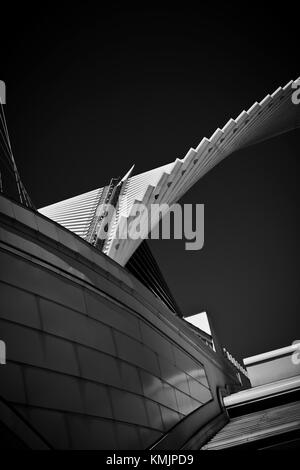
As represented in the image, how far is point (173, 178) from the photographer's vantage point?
20.7 meters

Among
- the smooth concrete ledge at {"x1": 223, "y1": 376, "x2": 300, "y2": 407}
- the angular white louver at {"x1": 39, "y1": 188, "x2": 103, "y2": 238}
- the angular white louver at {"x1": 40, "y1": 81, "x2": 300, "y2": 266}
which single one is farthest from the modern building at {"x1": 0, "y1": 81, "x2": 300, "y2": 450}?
→ the angular white louver at {"x1": 39, "y1": 188, "x2": 103, "y2": 238}

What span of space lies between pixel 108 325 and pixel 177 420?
274 centimetres

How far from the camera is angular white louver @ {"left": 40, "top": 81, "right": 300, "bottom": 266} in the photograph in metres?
19.4

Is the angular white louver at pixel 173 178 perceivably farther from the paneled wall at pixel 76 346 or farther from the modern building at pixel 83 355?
the paneled wall at pixel 76 346

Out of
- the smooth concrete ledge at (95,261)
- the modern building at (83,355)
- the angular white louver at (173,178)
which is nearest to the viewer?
the modern building at (83,355)

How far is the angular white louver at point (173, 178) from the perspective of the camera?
1944 centimetres

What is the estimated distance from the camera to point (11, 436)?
4.56 m

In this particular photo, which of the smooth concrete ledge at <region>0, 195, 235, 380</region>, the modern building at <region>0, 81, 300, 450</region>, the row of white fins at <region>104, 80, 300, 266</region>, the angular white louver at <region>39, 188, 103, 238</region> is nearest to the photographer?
the modern building at <region>0, 81, 300, 450</region>

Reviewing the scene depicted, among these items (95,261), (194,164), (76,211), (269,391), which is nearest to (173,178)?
(194,164)

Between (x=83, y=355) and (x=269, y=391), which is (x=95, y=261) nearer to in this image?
(x=83, y=355)

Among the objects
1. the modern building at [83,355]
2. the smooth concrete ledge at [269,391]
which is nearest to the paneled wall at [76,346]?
the modern building at [83,355]

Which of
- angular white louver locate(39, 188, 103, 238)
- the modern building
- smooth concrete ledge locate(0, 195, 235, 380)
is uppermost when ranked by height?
angular white louver locate(39, 188, 103, 238)

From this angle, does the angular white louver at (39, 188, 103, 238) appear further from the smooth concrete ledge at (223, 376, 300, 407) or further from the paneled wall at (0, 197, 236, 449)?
the paneled wall at (0, 197, 236, 449)
